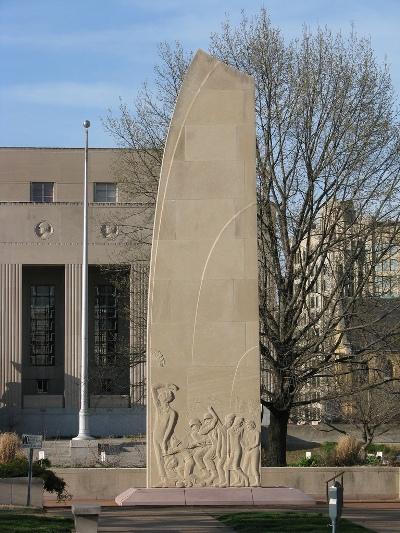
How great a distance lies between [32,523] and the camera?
20.6 metres

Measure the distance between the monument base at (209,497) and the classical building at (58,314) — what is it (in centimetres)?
3419

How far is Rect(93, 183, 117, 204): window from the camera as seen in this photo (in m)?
65.7

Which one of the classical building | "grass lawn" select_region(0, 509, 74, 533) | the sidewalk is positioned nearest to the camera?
"grass lawn" select_region(0, 509, 74, 533)

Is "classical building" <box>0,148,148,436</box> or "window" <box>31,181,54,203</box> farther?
"window" <box>31,181,54,203</box>

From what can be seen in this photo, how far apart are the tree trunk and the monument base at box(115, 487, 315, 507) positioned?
37.3 feet

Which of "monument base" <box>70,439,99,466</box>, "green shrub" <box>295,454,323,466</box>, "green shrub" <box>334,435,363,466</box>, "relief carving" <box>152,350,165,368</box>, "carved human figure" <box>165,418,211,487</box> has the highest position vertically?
"relief carving" <box>152,350,165,368</box>

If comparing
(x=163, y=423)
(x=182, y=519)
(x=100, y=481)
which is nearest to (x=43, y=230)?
(x=100, y=481)

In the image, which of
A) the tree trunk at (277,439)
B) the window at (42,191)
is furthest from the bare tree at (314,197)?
the window at (42,191)

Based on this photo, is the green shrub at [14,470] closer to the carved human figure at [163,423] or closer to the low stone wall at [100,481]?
the low stone wall at [100,481]

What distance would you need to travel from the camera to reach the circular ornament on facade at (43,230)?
6156 centimetres

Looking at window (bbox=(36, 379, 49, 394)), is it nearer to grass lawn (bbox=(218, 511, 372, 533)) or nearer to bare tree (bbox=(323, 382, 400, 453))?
bare tree (bbox=(323, 382, 400, 453))

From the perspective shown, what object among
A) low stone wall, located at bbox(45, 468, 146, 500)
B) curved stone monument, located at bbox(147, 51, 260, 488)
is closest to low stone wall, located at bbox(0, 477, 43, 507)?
low stone wall, located at bbox(45, 468, 146, 500)

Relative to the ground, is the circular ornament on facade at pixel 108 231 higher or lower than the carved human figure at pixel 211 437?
higher

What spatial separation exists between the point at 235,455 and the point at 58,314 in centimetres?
4357
